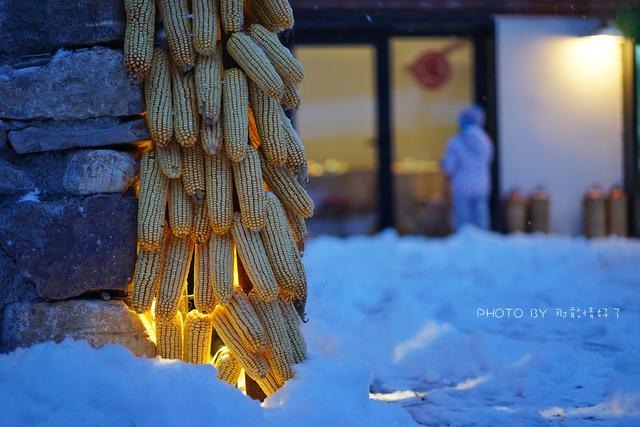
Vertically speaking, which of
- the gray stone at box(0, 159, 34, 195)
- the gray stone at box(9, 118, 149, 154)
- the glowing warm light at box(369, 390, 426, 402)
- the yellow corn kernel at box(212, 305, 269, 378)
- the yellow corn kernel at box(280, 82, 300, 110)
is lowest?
the glowing warm light at box(369, 390, 426, 402)

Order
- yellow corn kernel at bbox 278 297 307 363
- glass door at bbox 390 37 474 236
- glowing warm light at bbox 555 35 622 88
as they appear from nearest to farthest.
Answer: yellow corn kernel at bbox 278 297 307 363 → glowing warm light at bbox 555 35 622 88 → glass door at bbox 390 37 474 236

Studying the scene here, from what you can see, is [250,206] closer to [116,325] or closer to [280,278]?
[280,278]

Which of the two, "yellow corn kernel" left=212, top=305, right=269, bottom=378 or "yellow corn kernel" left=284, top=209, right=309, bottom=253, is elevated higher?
"yellow corn kernel" left=284, top=209, right=309, bottom=253

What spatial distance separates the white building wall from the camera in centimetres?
1173

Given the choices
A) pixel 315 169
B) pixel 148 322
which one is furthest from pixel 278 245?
pixel 315 169

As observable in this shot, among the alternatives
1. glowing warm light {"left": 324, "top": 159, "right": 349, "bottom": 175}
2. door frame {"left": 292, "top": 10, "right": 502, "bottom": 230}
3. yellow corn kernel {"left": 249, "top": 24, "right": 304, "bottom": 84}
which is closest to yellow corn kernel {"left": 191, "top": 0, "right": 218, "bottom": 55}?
yellow corn kernel {"left": 249, "top": 24, "right": 304, "bottom": 84}

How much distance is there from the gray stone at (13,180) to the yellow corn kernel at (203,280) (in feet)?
2.74

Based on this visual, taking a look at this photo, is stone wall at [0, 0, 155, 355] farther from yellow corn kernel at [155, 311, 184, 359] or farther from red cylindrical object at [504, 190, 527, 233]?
red cylindrical object at [504, 190, 527, 233]

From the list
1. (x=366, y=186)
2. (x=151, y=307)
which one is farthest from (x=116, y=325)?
(x=366, y=186)

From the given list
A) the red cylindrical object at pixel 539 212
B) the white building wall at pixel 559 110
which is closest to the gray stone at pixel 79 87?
the red cylindrical object at pixel 539 212

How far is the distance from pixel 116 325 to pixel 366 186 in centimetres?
1093

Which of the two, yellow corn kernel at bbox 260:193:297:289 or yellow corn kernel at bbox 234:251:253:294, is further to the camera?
yellow corn kernel at bbox 234:251:253:294

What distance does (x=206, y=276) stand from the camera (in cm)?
378

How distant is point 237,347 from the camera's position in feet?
12.5
